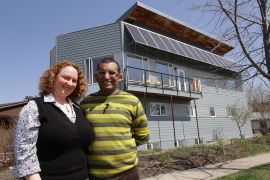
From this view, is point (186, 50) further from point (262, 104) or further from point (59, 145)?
point (59, 145)

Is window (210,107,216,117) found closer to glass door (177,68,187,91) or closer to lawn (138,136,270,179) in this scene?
glass door (177,68,187,91)

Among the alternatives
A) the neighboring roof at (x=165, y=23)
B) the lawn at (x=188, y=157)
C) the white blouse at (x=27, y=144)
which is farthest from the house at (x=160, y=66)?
the white blouse at (x=27, y=144)

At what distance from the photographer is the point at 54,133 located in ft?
8.70

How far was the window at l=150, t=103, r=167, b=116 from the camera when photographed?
21359 millimetres

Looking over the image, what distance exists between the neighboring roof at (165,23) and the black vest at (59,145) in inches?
652

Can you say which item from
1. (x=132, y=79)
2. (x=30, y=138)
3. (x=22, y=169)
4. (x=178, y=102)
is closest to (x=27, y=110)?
(x=30, y=138)

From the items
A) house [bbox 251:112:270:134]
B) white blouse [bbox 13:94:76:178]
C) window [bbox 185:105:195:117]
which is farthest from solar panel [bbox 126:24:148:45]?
house [bbox 251:112:270:134]

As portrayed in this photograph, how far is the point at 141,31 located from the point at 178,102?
652 cm

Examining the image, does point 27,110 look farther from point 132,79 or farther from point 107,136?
point 132,79

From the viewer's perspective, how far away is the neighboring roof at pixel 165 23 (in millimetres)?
21577

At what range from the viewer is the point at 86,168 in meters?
2.96

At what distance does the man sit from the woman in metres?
0.15

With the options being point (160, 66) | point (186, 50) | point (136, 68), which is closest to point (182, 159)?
point (136, 68)

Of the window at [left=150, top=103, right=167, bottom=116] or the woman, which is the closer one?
the woman
